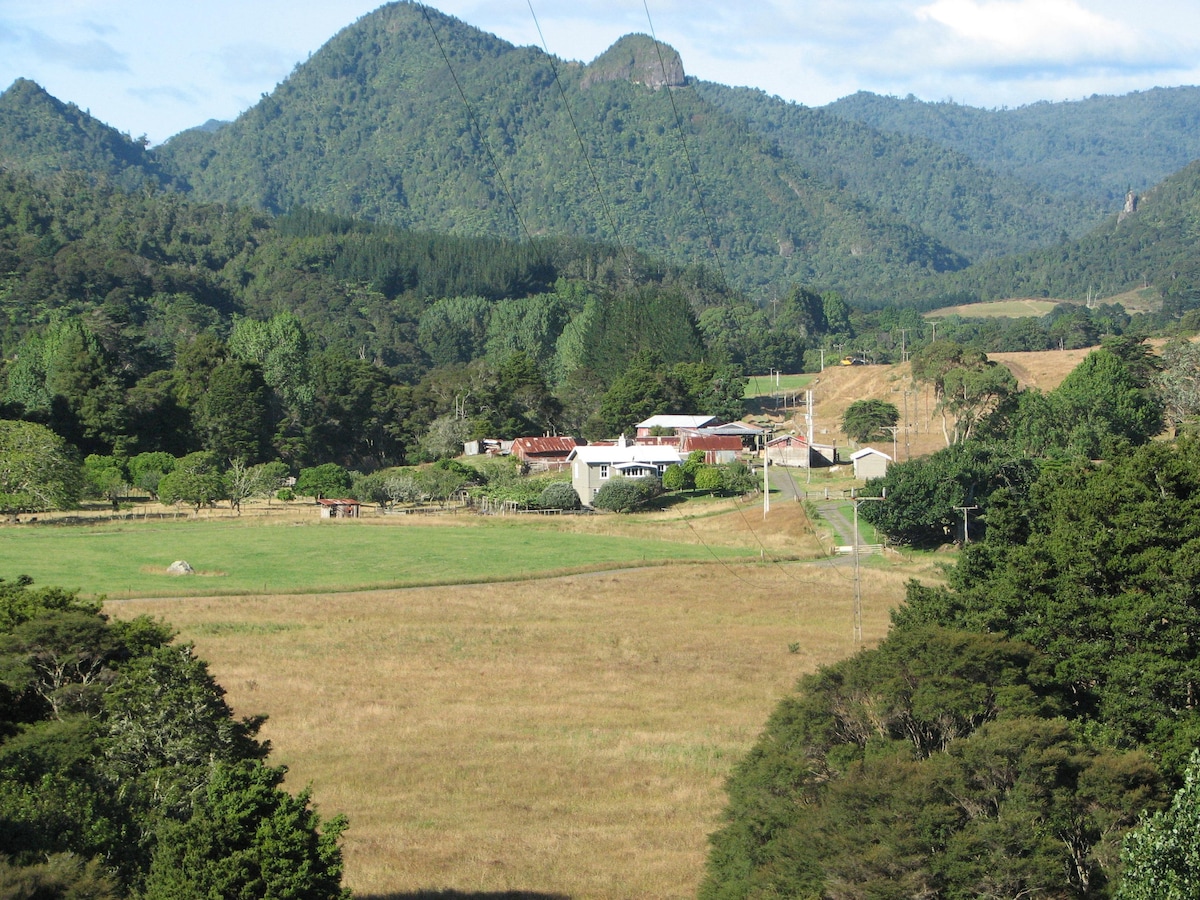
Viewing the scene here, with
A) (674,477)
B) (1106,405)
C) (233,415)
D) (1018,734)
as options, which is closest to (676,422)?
(674,477)

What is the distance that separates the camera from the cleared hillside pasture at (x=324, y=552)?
2169 inches

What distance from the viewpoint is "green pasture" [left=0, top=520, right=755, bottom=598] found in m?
54.7

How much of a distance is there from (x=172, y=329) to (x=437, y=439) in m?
52.7

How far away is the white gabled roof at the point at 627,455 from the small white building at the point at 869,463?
10807 millimetres

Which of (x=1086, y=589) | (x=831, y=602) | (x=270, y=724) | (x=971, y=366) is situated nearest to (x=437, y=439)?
(x=971, y=366)

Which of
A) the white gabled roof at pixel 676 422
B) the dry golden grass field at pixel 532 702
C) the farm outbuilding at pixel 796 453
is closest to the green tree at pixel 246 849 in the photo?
the dry golden grass field at pixel 532 702

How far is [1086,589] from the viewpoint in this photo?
93.4 feet

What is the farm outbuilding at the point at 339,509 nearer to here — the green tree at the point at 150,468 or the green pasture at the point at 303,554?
the green pasture at the point at 303,554

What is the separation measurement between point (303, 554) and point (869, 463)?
3556cm

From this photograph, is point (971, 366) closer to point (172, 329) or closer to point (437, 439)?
point (437, 439)

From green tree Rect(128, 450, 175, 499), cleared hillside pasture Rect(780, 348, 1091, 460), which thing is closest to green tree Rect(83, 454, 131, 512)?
green tree Rect(128, 450, 175, 499)

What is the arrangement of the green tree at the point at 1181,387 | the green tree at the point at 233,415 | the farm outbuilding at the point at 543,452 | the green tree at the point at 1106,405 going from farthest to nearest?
1. the green tree at the point at 233,415
2. the farm outbuilding at the point at 543,452
3. the green tree at the point at 1181,387
4. the green tree at the point at 1106,405

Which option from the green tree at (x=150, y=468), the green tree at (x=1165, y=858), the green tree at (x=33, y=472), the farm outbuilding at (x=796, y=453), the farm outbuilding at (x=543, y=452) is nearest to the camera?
the green tree at (x=1165, y=858)

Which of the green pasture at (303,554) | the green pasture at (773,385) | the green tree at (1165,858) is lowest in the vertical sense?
the green tree at (1165,858)
